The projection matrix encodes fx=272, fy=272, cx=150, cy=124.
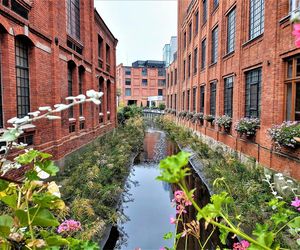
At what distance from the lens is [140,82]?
227 ft

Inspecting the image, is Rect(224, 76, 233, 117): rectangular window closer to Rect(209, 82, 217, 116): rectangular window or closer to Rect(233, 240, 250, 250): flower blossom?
Rect(209, 82, 217, 116): rectangular window

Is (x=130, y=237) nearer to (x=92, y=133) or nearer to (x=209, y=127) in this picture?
(x=92, y=133)

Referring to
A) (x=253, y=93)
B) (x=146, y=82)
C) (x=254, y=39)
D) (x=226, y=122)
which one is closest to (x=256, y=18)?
(x=254, y=39)

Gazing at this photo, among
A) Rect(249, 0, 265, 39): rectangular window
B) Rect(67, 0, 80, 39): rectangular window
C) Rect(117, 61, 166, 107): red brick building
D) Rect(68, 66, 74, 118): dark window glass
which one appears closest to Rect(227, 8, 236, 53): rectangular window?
Rect(249, 0, 265, 39): rectangular window

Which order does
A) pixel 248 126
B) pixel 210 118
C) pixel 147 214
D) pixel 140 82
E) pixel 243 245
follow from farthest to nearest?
1. pixel 140 82
2. pixel 210 118
3. pixel 248 126
4. pixel 147 214
5. pixel 243 245

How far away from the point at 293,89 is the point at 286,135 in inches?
62.0

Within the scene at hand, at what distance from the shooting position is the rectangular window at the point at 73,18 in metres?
12.6

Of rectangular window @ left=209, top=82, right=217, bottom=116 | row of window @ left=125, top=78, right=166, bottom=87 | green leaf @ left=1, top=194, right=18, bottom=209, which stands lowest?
green leaf @ left=1, top=194, right=18, bottom=209

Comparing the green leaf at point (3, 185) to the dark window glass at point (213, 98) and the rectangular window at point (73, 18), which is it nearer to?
the rectangular window at point (73, 18)

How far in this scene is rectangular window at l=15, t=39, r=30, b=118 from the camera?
8047 millimetres

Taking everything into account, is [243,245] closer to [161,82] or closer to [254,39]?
[254,39]

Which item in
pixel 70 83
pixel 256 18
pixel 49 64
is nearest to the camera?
pixel 49 64

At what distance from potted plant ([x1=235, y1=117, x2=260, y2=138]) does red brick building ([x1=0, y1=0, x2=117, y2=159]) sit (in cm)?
710

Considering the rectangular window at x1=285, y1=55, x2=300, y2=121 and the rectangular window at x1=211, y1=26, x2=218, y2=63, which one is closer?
the rectangular window at x1=285, y1=55, x2=300, y2=121
